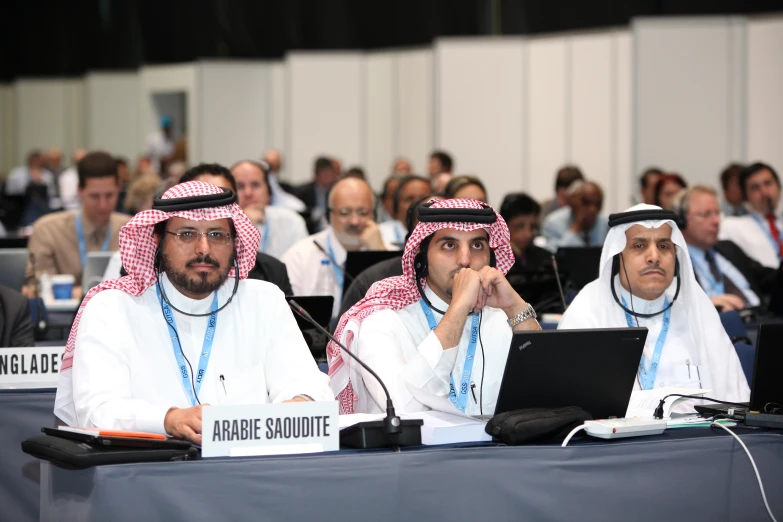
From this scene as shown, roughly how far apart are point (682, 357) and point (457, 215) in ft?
3.15

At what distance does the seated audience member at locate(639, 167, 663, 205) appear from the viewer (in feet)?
30.5

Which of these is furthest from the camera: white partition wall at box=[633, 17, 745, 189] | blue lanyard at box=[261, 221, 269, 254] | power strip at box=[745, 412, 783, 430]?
white partition wall at box=[633, 17, 745, 189]

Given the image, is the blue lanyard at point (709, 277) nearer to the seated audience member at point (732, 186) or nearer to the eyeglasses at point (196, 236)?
the seated audience member at point (732, 186)

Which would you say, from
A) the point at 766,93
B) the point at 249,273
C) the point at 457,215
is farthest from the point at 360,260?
the point at 766,93

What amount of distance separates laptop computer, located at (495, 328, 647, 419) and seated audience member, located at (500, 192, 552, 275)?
10.9 ft

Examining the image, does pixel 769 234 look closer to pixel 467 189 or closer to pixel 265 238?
pixel 467 189

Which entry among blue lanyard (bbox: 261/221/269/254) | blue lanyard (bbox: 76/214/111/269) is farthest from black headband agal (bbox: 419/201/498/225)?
blue lanyard (bbox: 76/214/111/269)

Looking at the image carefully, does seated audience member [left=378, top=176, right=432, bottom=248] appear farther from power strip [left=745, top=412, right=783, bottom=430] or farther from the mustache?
power strip [left=745, top=412, right=783, bottom=430]

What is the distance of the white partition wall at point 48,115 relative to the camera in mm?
19922

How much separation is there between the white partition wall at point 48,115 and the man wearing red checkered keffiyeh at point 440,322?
56.4ft

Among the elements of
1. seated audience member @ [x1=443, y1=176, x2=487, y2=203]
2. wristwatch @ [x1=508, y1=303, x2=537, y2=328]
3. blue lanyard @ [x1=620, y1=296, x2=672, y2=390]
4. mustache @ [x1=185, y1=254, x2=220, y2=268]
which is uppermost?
seated audience member @ [x1=443, y1=176, x2=487, y2=203]

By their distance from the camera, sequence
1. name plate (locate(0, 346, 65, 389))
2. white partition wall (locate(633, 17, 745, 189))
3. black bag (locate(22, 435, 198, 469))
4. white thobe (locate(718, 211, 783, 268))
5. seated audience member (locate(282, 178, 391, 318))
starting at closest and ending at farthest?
1. black bag (locate(22, 435, 198, 469))
2. name plate (locate(0, 346, 65, 389))
3. seated audience member (locate(282, 178, 391, 318))
4. white thobe (locate(718, 211, 783, 268))
5. white partition wall (locate(633, 17, 745, 189))

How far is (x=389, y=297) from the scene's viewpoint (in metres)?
3.62

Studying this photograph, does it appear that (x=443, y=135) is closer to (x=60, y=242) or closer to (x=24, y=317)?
(x=60, y=242)
